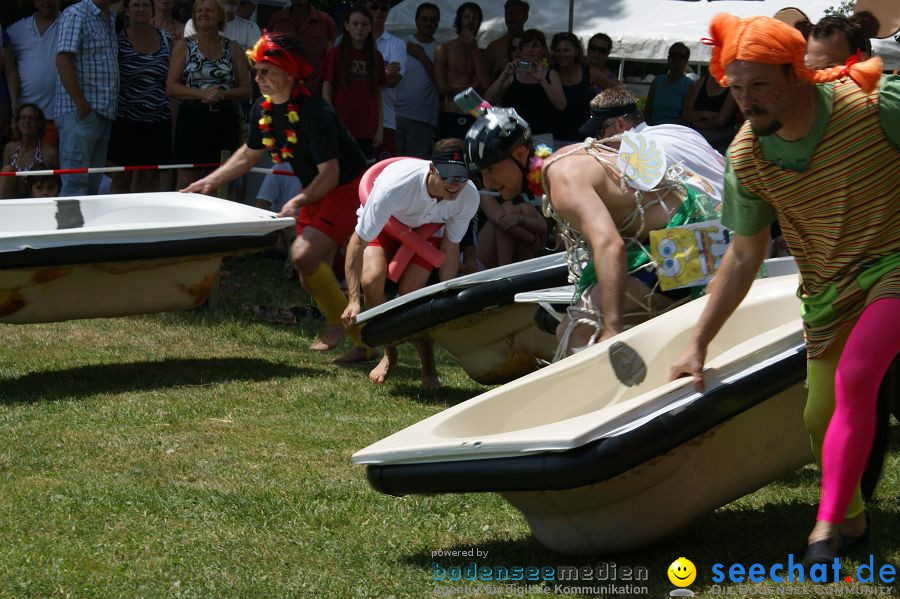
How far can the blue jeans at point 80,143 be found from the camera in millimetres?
9898

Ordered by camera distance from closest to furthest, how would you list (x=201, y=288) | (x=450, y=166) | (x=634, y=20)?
(x=450, y=166)
(x=201, y=288)
(x=634, y=20)

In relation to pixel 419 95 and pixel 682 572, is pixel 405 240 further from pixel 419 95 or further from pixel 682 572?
pixel 419 95

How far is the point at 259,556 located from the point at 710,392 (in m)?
1.57

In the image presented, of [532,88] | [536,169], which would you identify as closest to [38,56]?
[532,88]

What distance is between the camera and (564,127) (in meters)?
10.8

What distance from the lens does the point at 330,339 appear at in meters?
8.51

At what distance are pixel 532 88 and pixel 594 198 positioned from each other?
6232mm

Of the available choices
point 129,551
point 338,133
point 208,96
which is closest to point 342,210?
point 338,133

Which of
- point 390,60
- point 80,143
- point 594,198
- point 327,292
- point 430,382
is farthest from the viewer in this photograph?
point 390,60

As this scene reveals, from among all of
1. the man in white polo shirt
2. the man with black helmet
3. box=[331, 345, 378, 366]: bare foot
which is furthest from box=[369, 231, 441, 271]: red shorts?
the man in white polo shirt

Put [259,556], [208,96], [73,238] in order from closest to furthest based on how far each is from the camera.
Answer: [259,556], [73,238], [208,96]

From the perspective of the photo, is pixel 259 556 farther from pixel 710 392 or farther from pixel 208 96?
pixel 208 96

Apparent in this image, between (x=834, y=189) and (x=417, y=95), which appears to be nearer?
(x=834, y=189)

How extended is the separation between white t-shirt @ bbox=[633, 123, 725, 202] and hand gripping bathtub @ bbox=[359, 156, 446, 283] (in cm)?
210
